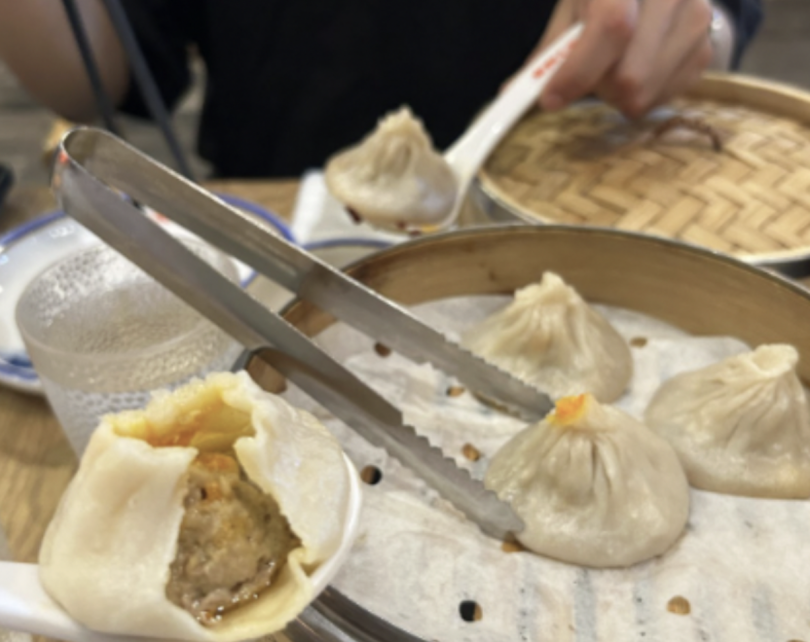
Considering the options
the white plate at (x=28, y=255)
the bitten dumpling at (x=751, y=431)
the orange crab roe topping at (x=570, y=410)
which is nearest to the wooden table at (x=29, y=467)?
the white plate at (x=28, y=255)

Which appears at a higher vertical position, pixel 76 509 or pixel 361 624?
pixel 76 509

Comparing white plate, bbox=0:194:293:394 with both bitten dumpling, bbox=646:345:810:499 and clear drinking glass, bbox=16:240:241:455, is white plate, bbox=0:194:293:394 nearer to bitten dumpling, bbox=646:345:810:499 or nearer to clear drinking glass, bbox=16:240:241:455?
clear drinking glass, bbox=16:240:241:455

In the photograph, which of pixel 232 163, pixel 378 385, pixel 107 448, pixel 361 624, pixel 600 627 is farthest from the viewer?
pixel 232 163

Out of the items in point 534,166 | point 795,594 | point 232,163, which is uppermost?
point 534,166

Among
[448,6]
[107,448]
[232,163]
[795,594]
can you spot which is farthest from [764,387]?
[232,163]

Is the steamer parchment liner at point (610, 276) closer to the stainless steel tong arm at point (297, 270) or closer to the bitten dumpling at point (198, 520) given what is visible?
the stainless steel tong arm at point (297, 270)

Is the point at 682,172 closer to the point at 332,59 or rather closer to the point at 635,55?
the point at 635,55

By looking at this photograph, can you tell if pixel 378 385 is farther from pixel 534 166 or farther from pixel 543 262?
pixel 534 166

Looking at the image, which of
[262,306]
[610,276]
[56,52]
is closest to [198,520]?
[262,306]

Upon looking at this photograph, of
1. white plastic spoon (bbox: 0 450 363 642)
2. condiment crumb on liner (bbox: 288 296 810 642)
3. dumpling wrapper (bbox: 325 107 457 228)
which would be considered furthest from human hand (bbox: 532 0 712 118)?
white plastic spoon (bbox: 0 450 363 642)
